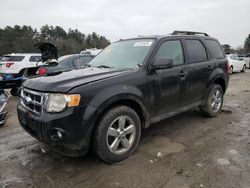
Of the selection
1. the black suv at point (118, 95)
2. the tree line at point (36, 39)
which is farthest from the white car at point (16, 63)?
the tree line at point (36, 39)

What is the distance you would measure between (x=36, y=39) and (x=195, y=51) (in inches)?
2154

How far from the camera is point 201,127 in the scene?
4660 mm

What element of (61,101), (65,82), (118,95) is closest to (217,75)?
(118,95)

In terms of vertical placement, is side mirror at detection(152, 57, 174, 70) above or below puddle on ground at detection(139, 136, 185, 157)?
above

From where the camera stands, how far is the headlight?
2.71 meters

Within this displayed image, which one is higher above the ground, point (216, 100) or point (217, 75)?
point (217, 75)

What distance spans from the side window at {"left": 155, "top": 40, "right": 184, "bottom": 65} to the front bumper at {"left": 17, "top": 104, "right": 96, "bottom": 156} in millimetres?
1733

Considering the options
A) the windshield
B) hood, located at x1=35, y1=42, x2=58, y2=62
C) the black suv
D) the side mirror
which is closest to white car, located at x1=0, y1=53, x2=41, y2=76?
hood, located at x1=35, y1=42, x2=58, y2=62

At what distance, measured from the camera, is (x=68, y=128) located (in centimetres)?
269

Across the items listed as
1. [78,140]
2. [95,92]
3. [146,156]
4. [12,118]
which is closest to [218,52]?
[146,156]

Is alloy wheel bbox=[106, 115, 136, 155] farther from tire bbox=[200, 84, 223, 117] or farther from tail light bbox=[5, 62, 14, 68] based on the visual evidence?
tail light bbox=[5, 62, 14, 68]

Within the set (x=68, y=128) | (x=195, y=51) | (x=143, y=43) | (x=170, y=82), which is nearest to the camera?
(x=68, y=128)

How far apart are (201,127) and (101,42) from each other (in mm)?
63315

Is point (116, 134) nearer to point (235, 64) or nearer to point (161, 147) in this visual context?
point (161, 147)
